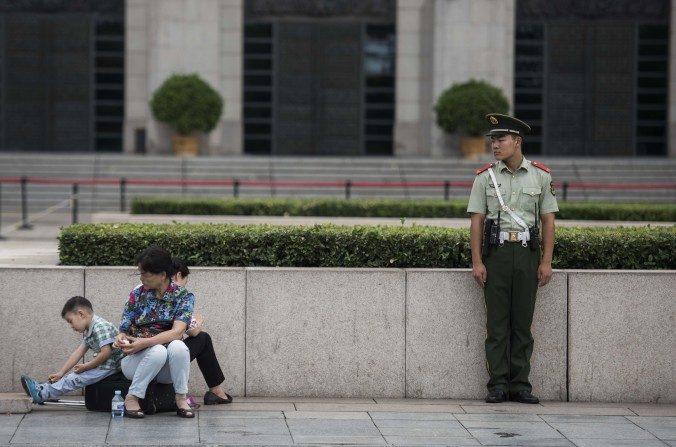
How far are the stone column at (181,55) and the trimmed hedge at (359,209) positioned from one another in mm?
13787

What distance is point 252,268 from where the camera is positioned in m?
11.4

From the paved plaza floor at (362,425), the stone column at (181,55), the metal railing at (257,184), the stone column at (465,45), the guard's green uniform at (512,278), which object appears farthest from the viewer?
the stone column at (181,55)

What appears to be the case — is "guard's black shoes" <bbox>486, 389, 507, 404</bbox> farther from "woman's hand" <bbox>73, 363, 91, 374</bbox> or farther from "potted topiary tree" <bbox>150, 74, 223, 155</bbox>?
"potted topiary tree" <bbox>150, 74, 223, 155</bbox>

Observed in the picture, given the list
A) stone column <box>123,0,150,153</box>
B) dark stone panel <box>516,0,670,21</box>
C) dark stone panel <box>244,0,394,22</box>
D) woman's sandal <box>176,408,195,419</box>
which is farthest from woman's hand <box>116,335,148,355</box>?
dark stone panel <box>516,0,670,21</box>

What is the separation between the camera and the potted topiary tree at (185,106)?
34.3 metres

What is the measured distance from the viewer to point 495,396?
11125 millimetres

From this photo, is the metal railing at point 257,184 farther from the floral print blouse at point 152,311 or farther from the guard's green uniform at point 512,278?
the floral print blouse at point 152,311

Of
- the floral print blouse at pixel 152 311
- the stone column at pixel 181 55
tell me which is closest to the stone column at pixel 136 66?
the stone column at pixel 181 55

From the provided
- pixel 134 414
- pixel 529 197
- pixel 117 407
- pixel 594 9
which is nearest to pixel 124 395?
pixel 117 407

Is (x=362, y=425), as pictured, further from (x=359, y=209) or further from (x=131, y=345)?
(x=359, y=209)

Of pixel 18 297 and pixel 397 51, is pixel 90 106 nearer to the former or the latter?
pixel 397 51

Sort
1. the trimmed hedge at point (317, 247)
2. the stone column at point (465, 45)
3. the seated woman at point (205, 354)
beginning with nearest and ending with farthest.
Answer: the seated woman at point (205, 354), the trimmed hedge at point (317, 247), the stone column at point (465, 45)

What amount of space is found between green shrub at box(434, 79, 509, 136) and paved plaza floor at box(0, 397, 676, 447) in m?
23.1

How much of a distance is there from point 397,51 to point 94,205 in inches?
450
